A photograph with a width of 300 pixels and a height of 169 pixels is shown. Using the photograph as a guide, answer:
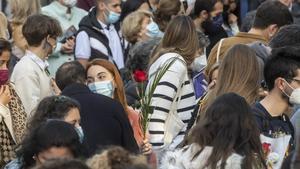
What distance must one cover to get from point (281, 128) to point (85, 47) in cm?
556

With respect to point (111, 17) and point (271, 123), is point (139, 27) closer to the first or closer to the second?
point (111, 17)

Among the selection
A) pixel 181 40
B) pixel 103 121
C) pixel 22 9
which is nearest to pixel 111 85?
pixel 103 121

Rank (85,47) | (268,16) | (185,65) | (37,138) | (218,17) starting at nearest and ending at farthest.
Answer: (37,138)
(185,65)
(268,16)
(85,47)
(218,17)

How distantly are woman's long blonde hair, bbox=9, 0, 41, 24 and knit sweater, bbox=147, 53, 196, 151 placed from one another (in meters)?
3.13

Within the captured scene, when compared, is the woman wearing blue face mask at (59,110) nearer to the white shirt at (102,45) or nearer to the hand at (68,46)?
the white shirt at (102,45)

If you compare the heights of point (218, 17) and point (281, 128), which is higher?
point (281, 128)

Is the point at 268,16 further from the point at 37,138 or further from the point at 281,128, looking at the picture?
the point at 37,138

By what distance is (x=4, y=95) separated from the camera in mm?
9797

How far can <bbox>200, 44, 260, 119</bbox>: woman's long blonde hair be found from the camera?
8.73 metres

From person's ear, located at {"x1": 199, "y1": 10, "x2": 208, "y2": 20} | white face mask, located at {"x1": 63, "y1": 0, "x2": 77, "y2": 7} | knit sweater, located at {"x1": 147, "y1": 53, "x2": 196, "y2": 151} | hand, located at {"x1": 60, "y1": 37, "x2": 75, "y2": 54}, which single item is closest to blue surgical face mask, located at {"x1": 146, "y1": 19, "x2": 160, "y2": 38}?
person's ear, located at {"x1": 199, "y1": 10, "x2": 208, "y2": 20}

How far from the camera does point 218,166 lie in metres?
7.07

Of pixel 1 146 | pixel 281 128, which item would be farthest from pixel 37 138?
pixel 1 146

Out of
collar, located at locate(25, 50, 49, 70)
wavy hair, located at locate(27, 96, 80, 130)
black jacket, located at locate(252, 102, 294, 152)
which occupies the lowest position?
collar, located at locate(25, 50, 49, 70)

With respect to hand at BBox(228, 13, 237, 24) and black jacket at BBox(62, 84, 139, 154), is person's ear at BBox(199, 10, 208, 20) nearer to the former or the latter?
hand at BBox(228, 13, 237, 24)
